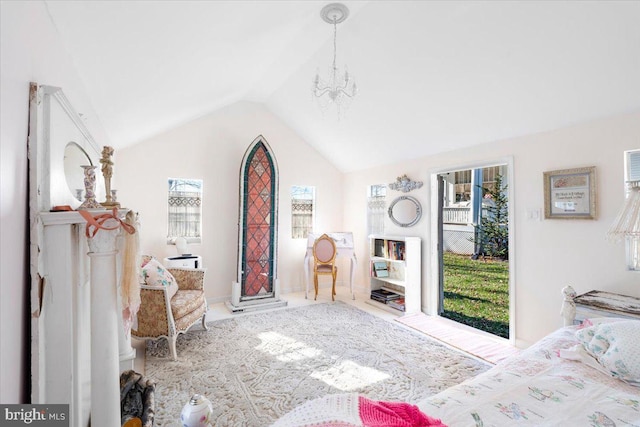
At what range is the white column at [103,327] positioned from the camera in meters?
1.32

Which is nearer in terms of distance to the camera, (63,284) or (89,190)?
(63,284)

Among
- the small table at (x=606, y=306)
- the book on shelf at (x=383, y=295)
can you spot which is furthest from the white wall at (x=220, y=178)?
the small table at (x=606, y=306)

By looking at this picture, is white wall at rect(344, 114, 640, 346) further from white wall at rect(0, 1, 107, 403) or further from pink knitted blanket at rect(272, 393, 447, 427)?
white wall at rect(0, 1, 107, 403)

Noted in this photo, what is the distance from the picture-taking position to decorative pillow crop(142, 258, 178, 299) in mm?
2717

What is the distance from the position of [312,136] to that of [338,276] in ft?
8.15

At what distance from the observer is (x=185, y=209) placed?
4.31 m

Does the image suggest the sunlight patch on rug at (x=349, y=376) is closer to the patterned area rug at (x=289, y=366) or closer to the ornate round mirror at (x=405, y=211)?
the patterned area rug at (x=289, y=366)

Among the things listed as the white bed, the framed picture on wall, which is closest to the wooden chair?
the framed picture on wall

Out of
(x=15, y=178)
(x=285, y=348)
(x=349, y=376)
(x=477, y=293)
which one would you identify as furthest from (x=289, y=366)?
(x=477, y=293)

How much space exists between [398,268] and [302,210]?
6.02 ft

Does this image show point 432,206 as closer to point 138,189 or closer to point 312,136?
point 312,136

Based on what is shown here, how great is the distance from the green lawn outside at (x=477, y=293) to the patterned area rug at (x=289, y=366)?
3.47 feet

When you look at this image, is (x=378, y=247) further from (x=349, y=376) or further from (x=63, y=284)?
(x=63, y=284)

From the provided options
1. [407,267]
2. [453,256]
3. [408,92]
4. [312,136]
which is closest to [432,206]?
[407,267]
